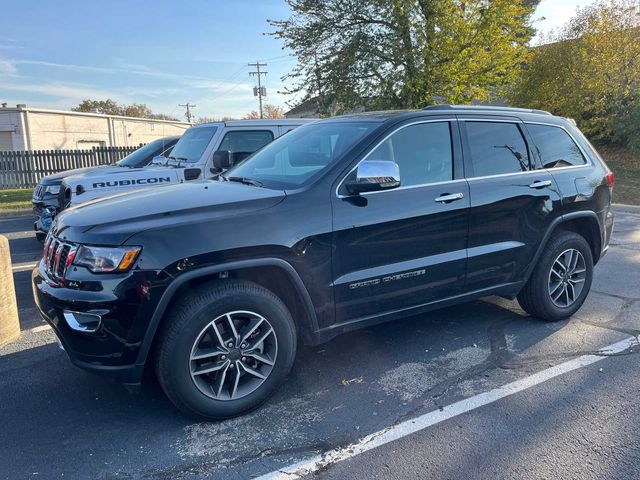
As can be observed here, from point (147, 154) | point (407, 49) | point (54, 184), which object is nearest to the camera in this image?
point (54, 184)

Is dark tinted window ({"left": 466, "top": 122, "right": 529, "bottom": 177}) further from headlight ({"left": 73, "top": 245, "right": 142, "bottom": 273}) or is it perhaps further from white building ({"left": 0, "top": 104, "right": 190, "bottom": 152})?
white building ({"left": 0, "top": 104, "right": 190, "bottom": 152})

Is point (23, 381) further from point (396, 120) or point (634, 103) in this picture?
point (634, 103)

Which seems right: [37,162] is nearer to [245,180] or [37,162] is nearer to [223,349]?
[245,180]

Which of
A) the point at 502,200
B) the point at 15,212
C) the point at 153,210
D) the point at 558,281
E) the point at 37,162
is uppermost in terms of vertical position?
the point at 37,162

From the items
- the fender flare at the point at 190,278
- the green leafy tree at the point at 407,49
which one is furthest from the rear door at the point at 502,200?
the green leafy tree at the point at 407,49

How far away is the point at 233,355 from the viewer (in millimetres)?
3053

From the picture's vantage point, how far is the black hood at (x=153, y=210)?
280cm

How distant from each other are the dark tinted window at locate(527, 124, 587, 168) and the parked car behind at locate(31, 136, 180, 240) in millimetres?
5789

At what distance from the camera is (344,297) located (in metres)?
3.34

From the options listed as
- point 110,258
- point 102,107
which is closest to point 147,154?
point 110,258

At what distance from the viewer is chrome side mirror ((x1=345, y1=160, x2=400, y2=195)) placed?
320 centimetres

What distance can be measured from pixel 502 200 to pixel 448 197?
1.95 feet

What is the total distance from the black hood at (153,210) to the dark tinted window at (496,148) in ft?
5.86

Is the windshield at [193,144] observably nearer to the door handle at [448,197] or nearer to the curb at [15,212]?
the door handle at [448,197]
